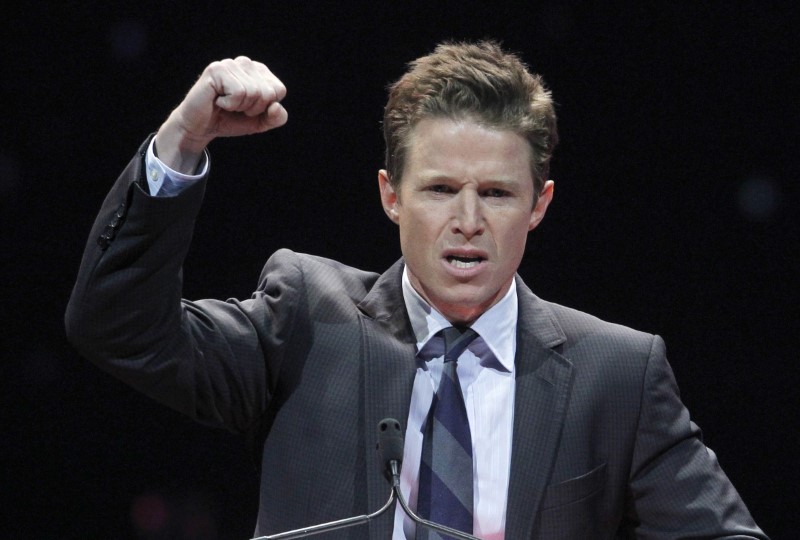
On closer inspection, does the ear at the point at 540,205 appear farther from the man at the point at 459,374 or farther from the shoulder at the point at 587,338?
the shoulder at the point at 587,338

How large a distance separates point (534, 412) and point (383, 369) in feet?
0.86

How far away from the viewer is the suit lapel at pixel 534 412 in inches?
70.0

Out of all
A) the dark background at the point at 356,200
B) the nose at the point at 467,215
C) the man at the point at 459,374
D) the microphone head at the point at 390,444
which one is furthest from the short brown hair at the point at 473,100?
the dark background at the point at 356,200

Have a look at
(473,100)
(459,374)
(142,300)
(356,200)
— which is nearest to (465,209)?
(473,100)

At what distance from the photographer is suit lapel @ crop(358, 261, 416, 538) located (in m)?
1.73

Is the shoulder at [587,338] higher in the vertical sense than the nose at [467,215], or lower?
lower

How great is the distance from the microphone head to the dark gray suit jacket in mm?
202

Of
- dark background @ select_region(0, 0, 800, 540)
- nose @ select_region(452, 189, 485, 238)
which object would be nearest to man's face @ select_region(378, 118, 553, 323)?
nose @ select_region(452, 189, 485, 238)

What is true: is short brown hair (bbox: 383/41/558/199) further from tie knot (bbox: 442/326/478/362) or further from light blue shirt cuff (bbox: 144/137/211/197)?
light blue shirt cuff (bbox: 144/137/211/197)

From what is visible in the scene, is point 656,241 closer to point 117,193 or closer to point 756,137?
point 756,137

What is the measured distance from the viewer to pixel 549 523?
1.79 metres

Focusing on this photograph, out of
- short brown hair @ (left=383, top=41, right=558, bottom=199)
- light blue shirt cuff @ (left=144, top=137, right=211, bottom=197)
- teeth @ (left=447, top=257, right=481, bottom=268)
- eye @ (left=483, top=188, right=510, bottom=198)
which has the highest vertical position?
short brown hair @ (left=383, top=41, right=558, bottom=199)

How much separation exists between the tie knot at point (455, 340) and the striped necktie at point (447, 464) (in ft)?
0.13

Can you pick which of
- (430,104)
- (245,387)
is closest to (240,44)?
(430,104)
